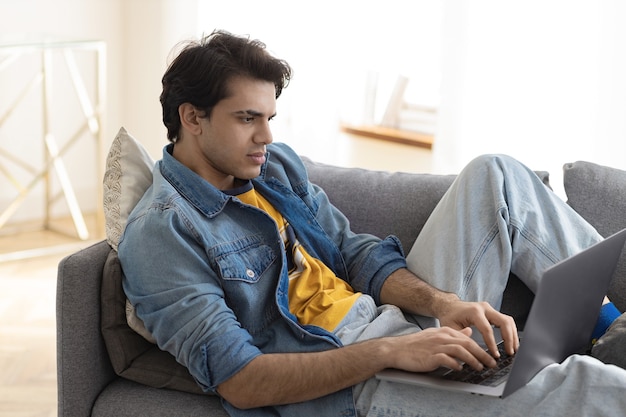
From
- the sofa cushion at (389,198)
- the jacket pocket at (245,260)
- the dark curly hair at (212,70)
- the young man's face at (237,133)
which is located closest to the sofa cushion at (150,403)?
the jacket pocket at (245,260)

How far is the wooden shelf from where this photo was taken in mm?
4043

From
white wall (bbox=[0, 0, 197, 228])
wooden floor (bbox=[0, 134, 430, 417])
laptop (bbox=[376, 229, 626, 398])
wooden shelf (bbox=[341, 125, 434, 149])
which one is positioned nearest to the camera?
laptop (bbox=[376, 229, 626, 398])

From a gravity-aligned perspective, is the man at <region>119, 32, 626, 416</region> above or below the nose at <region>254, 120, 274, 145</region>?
below

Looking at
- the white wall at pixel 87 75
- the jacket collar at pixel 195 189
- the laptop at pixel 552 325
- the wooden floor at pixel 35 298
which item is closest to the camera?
the laptop at pixel 552 325

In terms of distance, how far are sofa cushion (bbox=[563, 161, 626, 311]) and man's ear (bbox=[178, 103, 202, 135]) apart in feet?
3.23

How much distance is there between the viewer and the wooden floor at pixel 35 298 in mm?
2902

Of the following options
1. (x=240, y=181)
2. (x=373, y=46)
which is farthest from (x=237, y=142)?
(x=373, y=46)

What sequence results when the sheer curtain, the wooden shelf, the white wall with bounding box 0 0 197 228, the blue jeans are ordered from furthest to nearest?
1. the white wall with bounding box 0 0 197 228
2. the wooden shelf
3. the sheer curtain
4. the blue jeans

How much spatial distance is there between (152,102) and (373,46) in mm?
1402

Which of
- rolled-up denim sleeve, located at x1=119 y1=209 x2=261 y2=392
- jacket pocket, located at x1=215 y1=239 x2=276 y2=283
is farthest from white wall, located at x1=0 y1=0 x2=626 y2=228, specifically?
rolled-up denim sleeve, located at x1=119 y1=209 x2=261 y2=392

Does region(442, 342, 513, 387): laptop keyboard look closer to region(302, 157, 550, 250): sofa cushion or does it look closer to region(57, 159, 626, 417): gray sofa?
region(57, 159, 626, 417): gray sofa

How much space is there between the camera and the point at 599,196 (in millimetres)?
2393

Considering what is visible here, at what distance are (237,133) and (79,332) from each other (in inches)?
21.0

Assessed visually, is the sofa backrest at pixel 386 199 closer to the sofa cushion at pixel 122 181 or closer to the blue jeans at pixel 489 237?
the blue jeans at pixel 489 237
